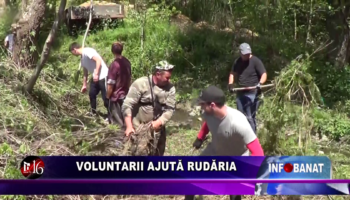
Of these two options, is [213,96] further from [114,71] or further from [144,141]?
[114,71]

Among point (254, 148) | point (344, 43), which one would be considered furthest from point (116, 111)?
point (344, 43)

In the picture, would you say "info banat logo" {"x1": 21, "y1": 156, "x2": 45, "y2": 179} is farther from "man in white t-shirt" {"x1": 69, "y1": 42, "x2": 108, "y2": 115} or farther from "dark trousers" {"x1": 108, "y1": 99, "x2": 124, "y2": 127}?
"man in white t-shirt" {"x1": 69, "y1": 42, "x2": 108, "y2": 115}

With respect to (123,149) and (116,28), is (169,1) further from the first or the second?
(123,149)

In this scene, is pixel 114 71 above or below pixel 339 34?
below

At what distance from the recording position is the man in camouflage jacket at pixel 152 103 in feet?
18.2

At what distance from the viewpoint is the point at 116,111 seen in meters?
7.26

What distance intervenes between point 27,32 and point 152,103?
12.9 feet

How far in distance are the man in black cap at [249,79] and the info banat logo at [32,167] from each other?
3326 millimetres

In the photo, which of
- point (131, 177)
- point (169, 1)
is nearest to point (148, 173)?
point (131, 177)

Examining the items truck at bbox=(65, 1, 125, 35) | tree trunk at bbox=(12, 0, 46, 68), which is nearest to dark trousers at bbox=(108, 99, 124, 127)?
tree trunk at bbox=(12, 0, 46, 68)

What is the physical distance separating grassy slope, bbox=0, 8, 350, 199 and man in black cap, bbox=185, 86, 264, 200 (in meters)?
1.32

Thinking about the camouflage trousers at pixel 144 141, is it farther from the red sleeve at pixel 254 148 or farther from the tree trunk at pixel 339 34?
the tree trunk at pixel 339 34

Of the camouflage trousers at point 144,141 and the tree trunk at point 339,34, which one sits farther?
the tree trunk at point 339,34

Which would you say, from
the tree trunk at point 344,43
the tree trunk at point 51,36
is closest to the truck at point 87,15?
the tree trunk at point 344,43
